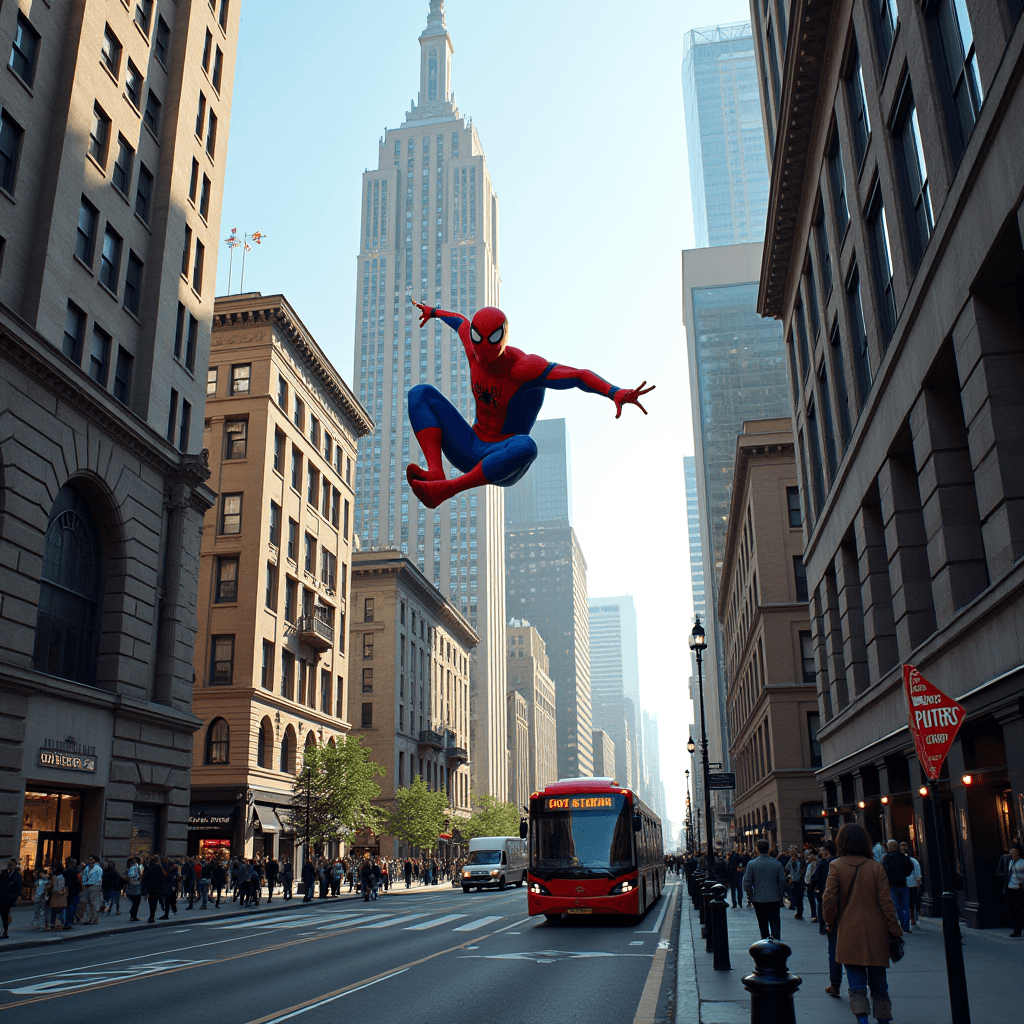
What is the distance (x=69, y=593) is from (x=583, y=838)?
18478 millimetres

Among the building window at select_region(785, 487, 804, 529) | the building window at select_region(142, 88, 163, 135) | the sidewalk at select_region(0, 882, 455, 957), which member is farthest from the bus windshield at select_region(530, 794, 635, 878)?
the building window at select_region(785, 487, 804, 529)

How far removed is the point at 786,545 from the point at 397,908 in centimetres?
3160

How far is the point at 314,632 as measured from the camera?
2249 inches

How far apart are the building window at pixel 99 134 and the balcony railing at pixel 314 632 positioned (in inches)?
1185

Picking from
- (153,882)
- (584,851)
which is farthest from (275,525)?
(584,851)

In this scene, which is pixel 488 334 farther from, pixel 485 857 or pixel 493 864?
pixel 485 857

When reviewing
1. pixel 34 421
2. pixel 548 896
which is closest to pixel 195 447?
pixel 34 421

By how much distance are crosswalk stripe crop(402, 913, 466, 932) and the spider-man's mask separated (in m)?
17.0

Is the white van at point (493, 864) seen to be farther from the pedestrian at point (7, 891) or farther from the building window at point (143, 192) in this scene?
the building window at point (143, 192)

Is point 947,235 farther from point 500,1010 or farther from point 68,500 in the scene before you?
point 68,500

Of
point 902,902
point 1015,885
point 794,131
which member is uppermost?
point 794,131

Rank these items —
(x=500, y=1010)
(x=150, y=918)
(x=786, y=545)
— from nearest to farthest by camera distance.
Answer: (x=500, y=1010) < (x=150, y=918) < (x=786, y=545)

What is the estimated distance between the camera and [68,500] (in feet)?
103

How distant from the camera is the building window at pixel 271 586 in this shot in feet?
176
